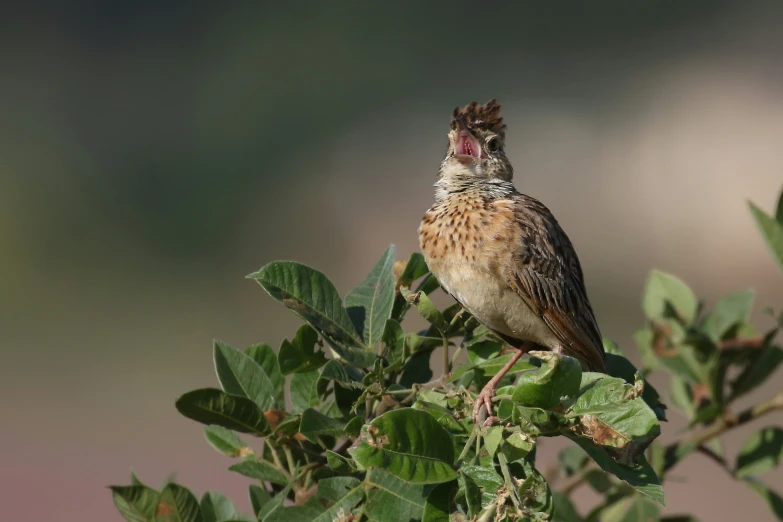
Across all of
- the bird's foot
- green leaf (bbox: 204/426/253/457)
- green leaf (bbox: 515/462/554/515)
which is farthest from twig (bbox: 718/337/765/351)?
green leaf (bbox: 204/426/253/457)

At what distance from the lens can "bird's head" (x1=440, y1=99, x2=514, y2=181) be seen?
316cm

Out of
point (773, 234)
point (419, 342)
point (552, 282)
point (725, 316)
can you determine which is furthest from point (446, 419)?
point (725, 316)

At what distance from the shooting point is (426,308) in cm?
217

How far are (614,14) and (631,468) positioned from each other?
1972cm

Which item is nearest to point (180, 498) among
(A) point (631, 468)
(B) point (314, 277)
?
(B) point (314, 277)

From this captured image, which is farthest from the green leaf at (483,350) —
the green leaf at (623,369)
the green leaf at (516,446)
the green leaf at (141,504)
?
the green leaf at (141,504)

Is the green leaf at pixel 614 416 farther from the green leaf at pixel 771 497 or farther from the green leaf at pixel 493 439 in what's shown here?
the green leaf at pixel 771 497

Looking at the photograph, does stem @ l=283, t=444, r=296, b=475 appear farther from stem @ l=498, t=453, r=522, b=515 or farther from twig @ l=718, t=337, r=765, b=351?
twig @ l=718, t=337, r=765, b=351

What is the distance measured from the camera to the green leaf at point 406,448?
1778 mm

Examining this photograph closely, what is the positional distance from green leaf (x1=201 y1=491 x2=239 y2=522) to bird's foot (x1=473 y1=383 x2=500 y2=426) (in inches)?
24.7

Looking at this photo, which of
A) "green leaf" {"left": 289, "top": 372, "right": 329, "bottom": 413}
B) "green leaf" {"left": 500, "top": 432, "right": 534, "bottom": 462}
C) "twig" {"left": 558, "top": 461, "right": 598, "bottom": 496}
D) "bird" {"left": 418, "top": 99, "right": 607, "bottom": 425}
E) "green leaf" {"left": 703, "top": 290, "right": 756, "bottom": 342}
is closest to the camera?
"green leaf" {"left": 500, "top": 432, "right": 534, "bottom": 462}

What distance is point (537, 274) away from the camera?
9.81ft

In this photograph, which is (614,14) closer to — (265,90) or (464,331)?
(265,90)

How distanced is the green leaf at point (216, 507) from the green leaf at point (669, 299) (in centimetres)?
154
